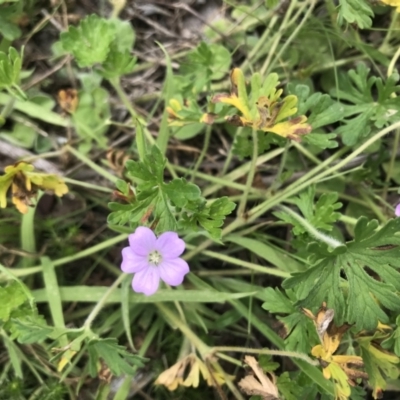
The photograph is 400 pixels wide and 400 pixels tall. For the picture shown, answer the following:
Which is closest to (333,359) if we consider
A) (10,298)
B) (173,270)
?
(173,270)

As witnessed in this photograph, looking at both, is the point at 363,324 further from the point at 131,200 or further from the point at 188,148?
the point at 188,148

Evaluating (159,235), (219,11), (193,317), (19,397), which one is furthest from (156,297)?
(219,11)

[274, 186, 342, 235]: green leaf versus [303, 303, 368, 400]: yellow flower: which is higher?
[274, 186, 342, 235]: green leaf

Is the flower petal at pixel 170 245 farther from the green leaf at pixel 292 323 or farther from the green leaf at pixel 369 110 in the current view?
the green leaf at pixel 369 110

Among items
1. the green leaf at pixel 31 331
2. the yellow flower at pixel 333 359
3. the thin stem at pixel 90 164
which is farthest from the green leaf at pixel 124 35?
the yellow flower at pixel 333 359

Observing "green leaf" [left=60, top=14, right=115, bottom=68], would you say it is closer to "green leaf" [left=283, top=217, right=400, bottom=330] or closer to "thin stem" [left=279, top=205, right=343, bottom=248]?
"thin stem" [left=279, top=205, right=343, bottom=248]

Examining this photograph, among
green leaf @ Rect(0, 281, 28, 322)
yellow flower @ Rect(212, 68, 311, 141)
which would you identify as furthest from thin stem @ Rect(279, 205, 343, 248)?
green leaf @ Rect(0, 281, 28, 322)
